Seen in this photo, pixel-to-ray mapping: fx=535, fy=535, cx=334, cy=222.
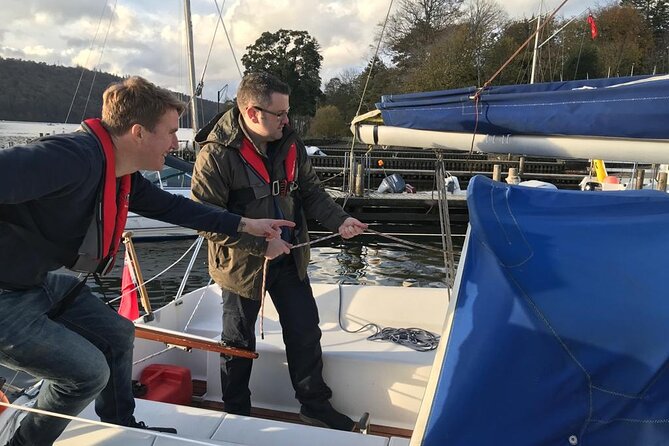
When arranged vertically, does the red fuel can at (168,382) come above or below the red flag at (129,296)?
below

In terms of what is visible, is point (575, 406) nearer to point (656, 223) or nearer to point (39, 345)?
point (656, 223)

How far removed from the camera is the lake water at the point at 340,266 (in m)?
10.4

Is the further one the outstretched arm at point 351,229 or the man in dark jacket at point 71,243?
the outstretched arm at point 351,229

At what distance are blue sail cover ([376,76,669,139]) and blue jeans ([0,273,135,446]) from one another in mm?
2307

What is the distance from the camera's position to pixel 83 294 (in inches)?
81.7

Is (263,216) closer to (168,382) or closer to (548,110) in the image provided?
(168,382)

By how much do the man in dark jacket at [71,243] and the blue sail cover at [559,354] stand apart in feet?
3.94

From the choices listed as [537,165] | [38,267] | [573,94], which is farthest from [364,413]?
[537,165]

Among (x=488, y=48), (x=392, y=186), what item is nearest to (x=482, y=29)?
(x=488, y=48)

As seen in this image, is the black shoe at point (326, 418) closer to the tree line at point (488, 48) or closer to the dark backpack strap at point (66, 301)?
the dark backpack strap at point (66, 301)

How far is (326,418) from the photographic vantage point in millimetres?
2910

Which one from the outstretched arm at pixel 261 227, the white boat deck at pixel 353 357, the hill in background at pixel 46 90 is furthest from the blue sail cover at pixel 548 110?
the hill in background at pixel 46 90

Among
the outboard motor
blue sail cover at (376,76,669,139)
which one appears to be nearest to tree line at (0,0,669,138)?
the outboard motor

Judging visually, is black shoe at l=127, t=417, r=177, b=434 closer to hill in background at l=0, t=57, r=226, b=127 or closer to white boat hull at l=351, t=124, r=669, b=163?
white boat hull at l=351, t=124, r=669, b=163
